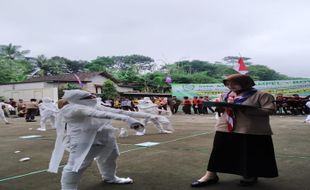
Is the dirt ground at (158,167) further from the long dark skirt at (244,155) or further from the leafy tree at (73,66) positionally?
the leafy tree at (73,66)

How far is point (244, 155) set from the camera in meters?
4.64

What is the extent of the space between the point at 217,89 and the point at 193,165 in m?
20.4

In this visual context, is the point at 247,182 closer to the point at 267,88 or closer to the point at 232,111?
the point at 232,111

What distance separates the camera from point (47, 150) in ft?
28.2

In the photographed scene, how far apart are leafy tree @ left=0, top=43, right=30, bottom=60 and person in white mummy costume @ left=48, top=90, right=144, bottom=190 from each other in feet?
172

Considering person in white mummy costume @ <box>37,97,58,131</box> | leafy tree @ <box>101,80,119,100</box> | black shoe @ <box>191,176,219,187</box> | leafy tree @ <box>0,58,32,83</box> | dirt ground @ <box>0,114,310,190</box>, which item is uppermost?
leafy tree @ <box>0,58,32,83</box>

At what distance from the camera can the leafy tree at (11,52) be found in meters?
53.6

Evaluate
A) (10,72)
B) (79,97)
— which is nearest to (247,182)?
(79,97)

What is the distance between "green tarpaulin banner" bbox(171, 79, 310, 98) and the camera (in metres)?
23.3

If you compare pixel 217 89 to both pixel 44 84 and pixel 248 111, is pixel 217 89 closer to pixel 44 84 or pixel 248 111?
pixel 44 84

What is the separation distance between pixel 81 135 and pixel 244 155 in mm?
1989

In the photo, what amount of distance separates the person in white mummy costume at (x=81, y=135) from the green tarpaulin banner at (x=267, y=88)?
19.4 m

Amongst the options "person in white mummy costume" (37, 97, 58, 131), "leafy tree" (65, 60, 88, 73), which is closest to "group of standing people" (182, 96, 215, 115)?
"person in white mummy costume" (37, 97, 58, 131)

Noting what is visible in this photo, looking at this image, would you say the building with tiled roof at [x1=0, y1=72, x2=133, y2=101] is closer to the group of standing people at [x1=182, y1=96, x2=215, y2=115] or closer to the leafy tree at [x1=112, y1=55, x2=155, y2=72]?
the group of standing people at [x1=182, y1=96, x2=215, y2=115]
